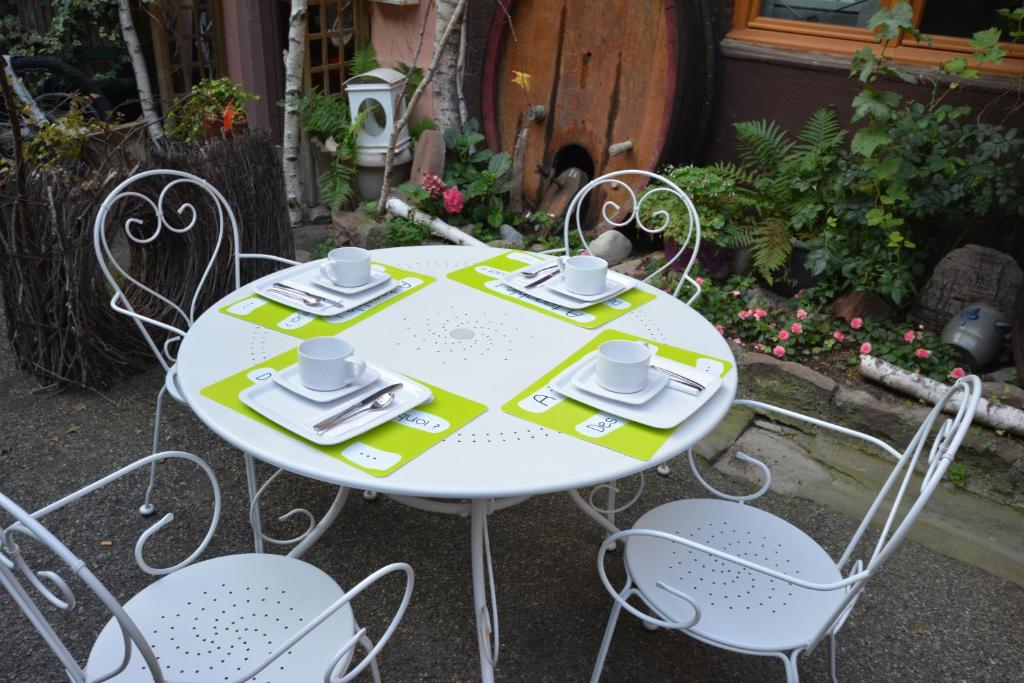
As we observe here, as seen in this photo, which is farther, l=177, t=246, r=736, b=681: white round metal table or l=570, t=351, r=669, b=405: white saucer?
l=570, t=351, r=669, b=405: white saucer

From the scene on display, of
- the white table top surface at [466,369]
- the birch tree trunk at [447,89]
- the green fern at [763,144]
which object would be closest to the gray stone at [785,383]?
the green fern at [763,144]

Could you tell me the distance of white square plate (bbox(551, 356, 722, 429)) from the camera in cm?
139

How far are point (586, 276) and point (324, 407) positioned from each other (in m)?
0.79

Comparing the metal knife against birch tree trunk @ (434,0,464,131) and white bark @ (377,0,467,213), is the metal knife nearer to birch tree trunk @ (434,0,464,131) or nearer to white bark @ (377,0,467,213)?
white bark @ (377,0,467,213)

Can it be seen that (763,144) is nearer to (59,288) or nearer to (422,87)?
(422,87)

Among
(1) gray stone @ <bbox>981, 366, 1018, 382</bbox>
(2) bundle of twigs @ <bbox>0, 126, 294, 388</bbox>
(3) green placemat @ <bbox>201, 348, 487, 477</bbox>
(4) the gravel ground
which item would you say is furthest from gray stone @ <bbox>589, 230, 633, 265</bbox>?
(3) green placemat @ <bbox>201, 348, 487, 477</bbox>

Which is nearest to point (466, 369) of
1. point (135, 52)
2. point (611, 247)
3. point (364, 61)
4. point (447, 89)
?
point (611, 247)

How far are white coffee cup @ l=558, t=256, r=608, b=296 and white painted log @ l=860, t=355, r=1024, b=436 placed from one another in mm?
1331

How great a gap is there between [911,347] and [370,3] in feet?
12.5

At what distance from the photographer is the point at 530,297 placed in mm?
1934

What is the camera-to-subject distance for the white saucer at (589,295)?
188 cm

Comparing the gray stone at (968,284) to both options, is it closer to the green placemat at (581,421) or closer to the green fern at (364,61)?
the green placemat at (581,421)

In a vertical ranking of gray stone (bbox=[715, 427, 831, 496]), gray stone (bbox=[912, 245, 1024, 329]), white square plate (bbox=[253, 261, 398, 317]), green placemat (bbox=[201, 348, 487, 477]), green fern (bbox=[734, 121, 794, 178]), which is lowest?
gray stone (bbox=[715, 427, 831, 496])

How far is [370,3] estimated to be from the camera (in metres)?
4.85
